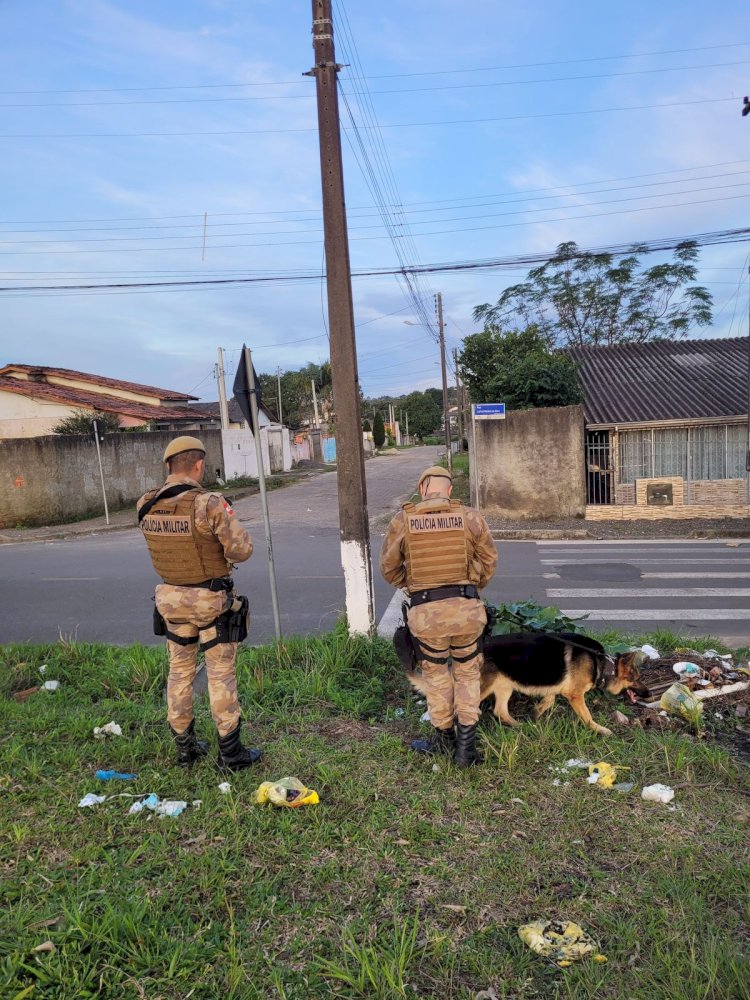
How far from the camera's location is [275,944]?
8.53ft

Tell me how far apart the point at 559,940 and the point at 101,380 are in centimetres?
2882

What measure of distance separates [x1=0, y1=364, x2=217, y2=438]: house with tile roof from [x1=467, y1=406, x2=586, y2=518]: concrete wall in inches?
538

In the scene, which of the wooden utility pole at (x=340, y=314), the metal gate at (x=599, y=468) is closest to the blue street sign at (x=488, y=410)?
the metal gate at (x=599, y=468)

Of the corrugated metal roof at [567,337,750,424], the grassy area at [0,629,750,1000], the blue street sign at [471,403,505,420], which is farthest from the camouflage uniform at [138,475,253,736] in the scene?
the corrugated metal roof at [567,337,750,424]

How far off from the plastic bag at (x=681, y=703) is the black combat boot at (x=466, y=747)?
1.35 m

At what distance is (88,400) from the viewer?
24.1m

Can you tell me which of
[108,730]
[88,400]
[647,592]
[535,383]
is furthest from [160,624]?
[88,400]

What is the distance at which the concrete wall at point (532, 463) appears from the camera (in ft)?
52.3

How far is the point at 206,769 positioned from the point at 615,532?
1240 cm

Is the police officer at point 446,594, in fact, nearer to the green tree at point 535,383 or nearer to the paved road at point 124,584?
the paved road at point 124,584

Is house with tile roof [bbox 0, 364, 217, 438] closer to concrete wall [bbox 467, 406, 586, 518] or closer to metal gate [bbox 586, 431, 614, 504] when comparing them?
concrete wall [bbox 467, 406, 586, 518]

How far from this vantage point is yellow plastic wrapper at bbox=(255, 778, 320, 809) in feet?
11.6

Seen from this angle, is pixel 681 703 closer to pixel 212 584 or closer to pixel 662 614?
pixel 212 584

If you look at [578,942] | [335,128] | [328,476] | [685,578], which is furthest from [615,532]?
[328,476]
